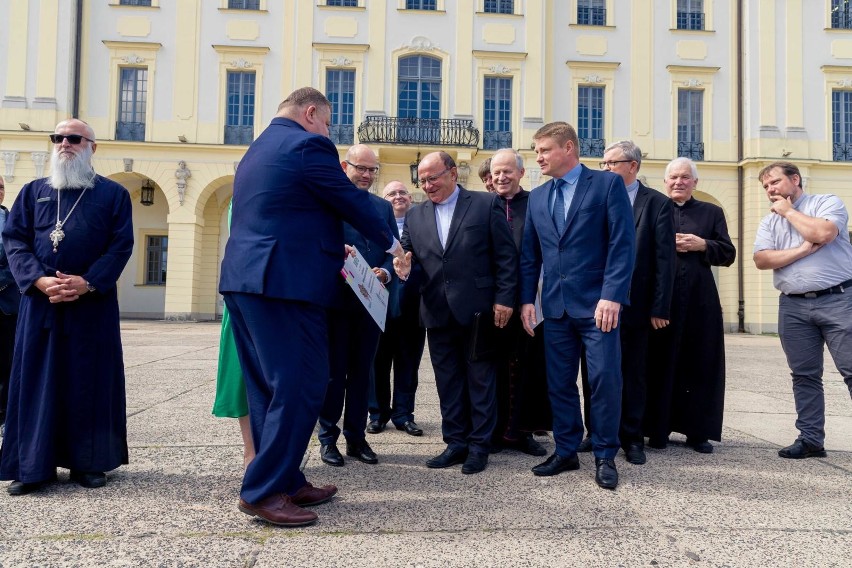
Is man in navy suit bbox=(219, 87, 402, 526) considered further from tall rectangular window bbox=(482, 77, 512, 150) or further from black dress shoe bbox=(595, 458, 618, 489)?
tall rectangular window bbox=(482, 77, 512, 150)

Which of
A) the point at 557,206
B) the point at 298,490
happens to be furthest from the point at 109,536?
the point at 557,206

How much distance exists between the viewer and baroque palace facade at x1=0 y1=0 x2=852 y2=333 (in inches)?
793

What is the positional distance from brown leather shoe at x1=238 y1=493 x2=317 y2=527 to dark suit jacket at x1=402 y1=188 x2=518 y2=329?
4.81ft

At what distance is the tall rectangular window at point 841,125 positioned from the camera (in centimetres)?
2123

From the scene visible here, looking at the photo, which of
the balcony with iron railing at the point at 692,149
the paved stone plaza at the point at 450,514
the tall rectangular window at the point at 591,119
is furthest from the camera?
the balcony with iron railing at the point at 692,149

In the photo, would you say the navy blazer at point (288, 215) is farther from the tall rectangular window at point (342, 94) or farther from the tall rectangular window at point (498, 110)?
the tall rectangular window at point (498, 110)

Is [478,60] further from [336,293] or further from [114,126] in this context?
[336,293]

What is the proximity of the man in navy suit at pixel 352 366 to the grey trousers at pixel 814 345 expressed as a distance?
2.70 m

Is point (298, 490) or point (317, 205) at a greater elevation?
point (317, 205)

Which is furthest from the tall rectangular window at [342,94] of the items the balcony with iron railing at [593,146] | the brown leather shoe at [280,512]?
the brown leather shoe at [280,512]

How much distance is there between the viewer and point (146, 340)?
13.0 metres

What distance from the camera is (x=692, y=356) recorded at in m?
4.41

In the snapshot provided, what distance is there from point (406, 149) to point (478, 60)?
391cm

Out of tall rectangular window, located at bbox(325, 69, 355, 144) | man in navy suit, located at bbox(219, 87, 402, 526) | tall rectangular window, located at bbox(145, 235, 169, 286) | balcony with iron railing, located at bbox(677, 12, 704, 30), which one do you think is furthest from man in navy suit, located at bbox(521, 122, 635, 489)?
tall rectangular window, located at bbox(145, 235, 169, 286)
